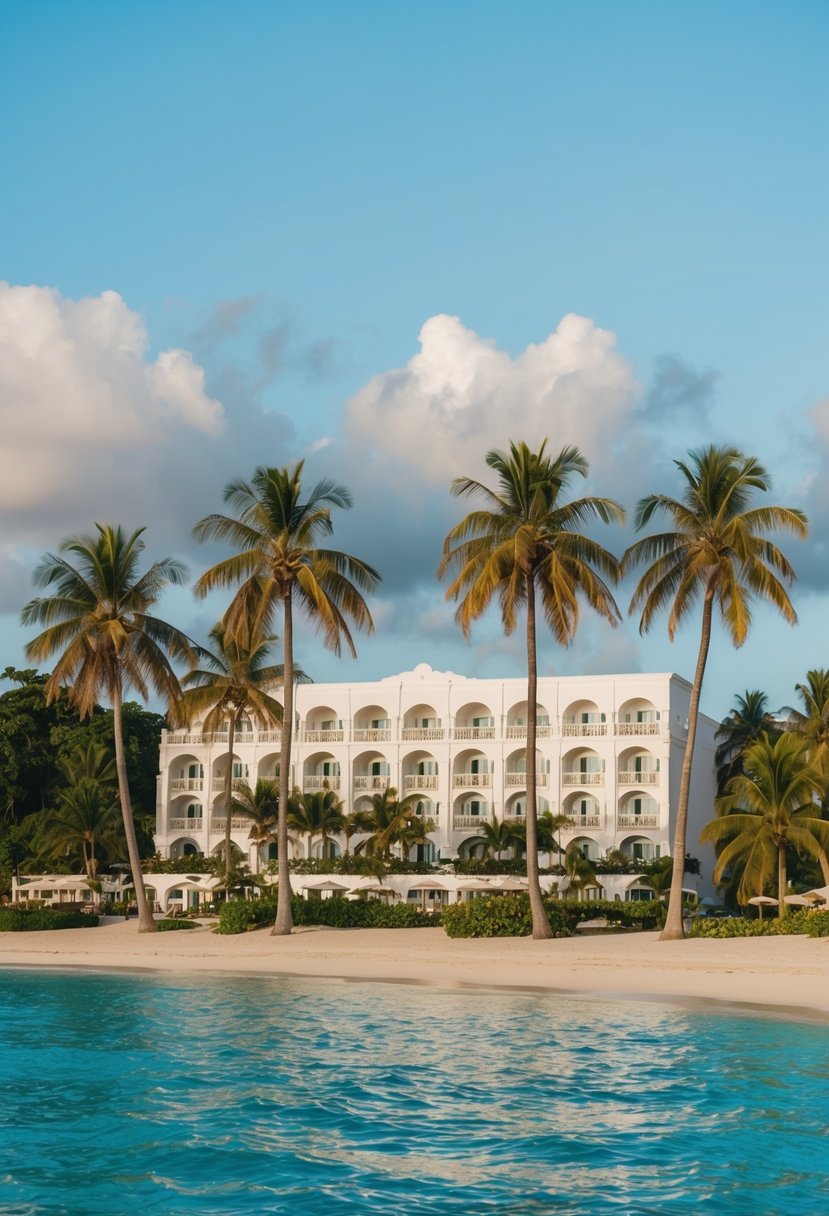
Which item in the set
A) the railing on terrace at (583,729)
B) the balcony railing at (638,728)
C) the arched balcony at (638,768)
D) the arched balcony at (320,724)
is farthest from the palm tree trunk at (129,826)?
the balcony railing at (638,728)

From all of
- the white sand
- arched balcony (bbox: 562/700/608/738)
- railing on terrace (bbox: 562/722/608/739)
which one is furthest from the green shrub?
arched balcony (bbox: 562/700/608/738)

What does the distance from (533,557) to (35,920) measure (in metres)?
21.3

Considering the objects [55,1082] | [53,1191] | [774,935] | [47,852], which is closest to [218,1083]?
[55,1082]

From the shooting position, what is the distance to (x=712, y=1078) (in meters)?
16.1

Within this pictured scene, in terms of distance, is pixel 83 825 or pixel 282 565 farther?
pixel 83 825

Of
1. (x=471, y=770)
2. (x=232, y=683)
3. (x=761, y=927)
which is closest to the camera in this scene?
(x=761, y=927)

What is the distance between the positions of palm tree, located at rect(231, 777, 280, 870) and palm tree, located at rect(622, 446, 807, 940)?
25611 mm

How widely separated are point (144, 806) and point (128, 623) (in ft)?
98.4

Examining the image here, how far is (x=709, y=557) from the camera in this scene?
34531 mm

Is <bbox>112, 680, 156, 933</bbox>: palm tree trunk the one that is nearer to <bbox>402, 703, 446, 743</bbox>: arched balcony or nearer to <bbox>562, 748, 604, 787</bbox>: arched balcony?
<bbox>402, 703, 446, 743</bbox>: arched balcony

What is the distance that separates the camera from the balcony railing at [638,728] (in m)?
59.4

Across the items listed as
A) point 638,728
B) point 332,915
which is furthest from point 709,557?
point 638,728

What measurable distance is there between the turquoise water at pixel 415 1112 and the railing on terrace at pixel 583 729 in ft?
122

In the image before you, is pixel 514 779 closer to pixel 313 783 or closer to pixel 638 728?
pixel 638 728
